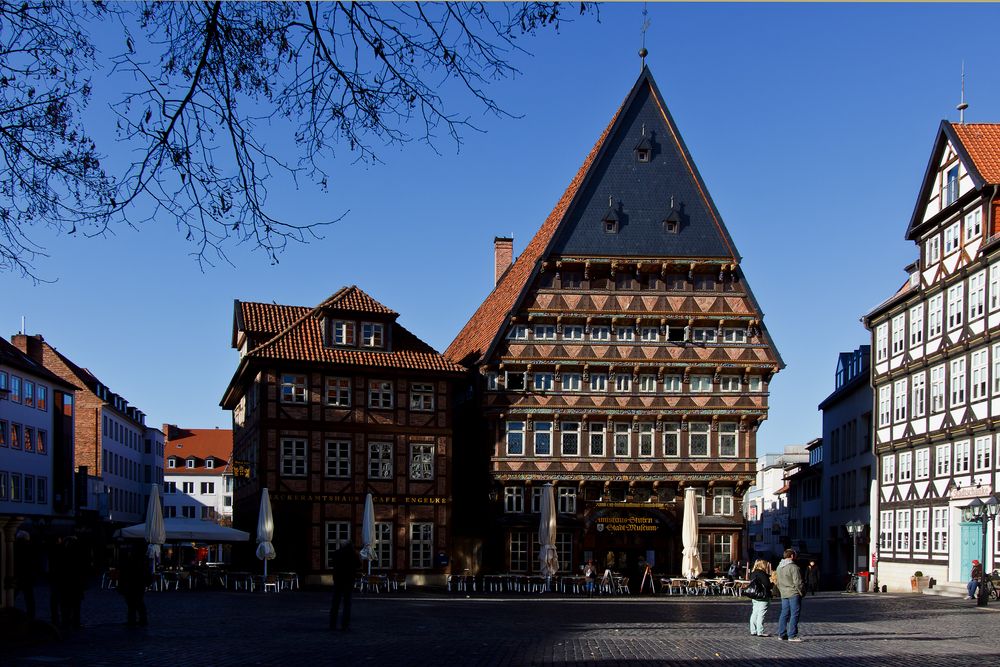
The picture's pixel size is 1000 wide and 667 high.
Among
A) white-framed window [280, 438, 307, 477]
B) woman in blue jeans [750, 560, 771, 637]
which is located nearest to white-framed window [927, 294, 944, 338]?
white-framed window [280, 438, 307, 477]

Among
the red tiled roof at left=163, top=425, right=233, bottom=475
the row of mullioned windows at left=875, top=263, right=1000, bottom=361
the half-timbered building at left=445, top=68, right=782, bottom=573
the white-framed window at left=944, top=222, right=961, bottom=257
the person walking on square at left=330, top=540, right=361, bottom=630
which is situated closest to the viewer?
the person walking on square at left=330, top=540, right=361, bottom=630

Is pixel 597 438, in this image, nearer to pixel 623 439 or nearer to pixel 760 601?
pixel 623 439

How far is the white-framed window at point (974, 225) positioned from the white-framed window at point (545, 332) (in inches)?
596

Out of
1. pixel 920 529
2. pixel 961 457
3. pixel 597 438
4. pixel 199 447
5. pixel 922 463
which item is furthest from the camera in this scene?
pixel 199 447

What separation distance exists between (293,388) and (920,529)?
23618 mm

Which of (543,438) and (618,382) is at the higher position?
(618,382)

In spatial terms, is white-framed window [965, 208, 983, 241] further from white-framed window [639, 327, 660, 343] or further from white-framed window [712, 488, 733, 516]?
white-framed window [712, 488, 733, 516]

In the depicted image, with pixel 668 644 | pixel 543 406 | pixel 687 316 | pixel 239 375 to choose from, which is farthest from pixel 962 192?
pixel 668 644

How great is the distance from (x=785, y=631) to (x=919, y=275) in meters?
32.7

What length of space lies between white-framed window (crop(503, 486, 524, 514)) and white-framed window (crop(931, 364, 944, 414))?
15.4 meters

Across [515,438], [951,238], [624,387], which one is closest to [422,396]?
[515,438]

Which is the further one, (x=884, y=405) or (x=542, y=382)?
(x=884, y=405)

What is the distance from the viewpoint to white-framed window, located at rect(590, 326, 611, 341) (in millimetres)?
50812

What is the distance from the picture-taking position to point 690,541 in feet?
146
